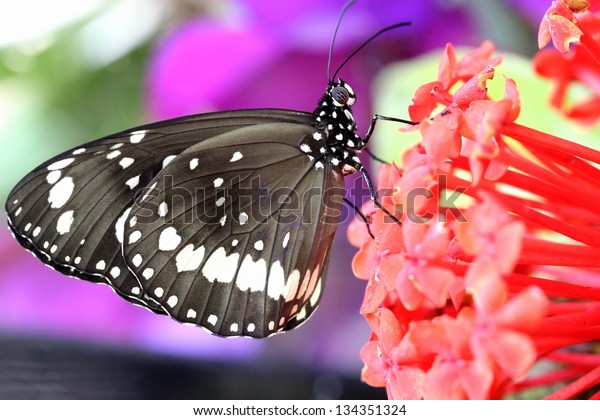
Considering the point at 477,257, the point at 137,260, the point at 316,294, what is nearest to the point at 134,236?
the point at 137,260

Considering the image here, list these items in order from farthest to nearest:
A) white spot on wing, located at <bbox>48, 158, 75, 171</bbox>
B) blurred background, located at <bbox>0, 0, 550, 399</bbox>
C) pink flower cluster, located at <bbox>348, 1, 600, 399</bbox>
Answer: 1. blurred background, located at <bbox>0, 0, 550, 399</bbox>
2. white spot on wing, located at <bbox>48, 158, 75, 171</bbox>
3. pink flower cluster, located at <bbox>348, 1, 600, 399</bbox>

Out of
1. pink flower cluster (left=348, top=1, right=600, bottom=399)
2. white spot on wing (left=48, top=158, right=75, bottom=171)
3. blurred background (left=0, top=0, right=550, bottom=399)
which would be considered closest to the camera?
pink flower cluster (left=348, top=1, right=600, bottom=399)

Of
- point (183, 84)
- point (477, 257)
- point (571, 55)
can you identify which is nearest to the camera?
point (477, 257)

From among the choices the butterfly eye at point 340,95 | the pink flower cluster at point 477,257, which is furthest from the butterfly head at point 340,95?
the pink flower cluster at point 477,257

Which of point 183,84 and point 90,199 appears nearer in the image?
point 90,199

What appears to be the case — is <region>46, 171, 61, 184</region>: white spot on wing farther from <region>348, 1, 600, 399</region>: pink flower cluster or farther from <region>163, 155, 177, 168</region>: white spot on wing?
<region>348, 1, 600, 399</region>: pink flower cluster

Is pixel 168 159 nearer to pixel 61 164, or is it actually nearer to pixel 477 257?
pixel 61 164

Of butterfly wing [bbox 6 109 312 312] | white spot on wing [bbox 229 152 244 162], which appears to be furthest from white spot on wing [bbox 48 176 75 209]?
white spot on wing [bbox 229 152 244 162]
